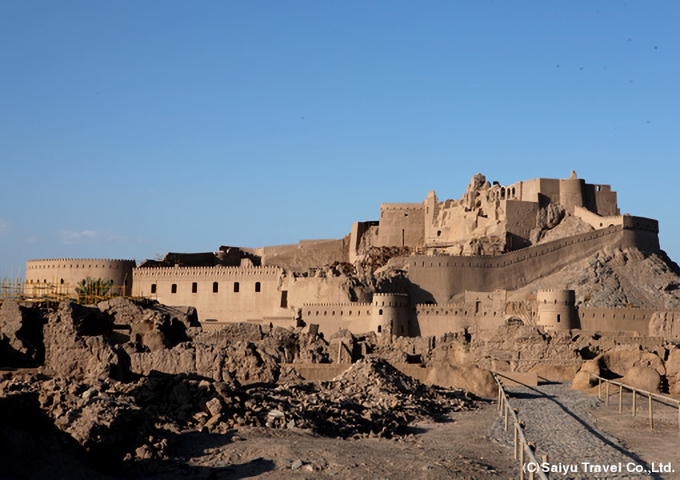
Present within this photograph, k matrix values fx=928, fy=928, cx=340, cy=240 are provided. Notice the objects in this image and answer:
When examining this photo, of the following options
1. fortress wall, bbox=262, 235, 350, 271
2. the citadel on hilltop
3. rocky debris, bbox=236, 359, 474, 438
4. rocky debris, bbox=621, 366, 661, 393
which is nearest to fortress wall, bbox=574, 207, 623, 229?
the citadel on hilltop

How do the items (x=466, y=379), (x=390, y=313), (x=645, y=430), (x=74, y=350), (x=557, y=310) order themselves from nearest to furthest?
1. (x=645, y=430)
2. (x=74, y=350)
3. (x=466, y=379)
4. (x=557, y=310)
5. (x=390, y=313)

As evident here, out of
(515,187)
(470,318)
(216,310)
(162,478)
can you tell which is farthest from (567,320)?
(162,478)

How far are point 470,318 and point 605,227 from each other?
443 inches

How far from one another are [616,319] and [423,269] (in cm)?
942

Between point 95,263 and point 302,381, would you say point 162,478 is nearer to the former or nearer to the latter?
point 302,381

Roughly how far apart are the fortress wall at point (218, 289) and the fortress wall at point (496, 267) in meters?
7.15

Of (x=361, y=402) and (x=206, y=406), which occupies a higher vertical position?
(x=206, y=406)

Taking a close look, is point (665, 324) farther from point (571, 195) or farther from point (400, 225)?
point (400, 225)

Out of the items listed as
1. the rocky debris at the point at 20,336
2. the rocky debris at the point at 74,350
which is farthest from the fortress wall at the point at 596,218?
the rocky debris at the point at 20,336

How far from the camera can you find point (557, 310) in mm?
36719

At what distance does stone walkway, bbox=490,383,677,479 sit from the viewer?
11.1 meters

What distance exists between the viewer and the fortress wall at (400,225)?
52.2 meters

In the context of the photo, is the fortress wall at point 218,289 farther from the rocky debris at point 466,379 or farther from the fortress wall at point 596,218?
the rocky debris at point 466,379

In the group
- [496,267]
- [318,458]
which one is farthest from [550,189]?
[318,458]
